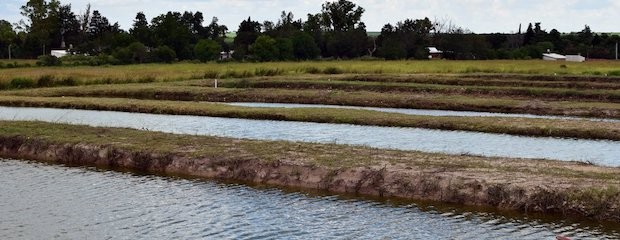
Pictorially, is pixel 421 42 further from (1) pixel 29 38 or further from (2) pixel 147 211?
(2) pixel 147 211

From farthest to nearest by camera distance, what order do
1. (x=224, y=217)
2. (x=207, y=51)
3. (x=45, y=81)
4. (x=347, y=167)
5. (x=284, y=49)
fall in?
(x=284, y=49), (x=207, y=51), (x=45, y=81), (x=347, y=167), (x=224, y=217)

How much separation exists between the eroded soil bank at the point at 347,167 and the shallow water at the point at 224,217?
0.85 meters

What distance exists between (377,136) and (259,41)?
85956 millimetres

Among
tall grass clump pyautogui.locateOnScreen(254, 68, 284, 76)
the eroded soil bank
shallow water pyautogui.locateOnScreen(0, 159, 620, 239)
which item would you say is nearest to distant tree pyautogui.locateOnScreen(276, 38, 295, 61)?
tall grass clump pyautogui.locateOnScreen(254, 68, 284, 76)

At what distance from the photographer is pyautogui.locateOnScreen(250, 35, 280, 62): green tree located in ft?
374

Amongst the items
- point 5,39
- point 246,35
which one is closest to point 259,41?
point 246,35

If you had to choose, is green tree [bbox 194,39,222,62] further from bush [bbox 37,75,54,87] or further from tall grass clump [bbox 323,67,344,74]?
bush [bbox 37,75,54,87]

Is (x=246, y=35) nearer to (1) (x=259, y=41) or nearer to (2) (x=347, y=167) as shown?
(1) (x=259, y=41)

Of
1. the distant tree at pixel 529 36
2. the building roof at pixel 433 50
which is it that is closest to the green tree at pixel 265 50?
the building roof at pixel 433 50

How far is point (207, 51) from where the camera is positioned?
382ft

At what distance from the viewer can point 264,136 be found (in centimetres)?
2991

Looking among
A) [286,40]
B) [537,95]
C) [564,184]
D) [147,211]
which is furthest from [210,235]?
[286,40]

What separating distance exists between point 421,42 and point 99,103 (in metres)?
106

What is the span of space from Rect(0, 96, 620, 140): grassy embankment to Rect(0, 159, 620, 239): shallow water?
48.1 feet
